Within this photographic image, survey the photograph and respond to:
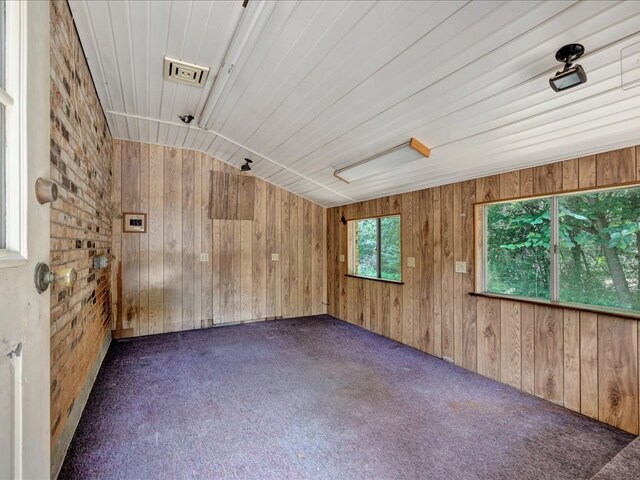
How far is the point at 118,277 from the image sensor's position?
13.2ft

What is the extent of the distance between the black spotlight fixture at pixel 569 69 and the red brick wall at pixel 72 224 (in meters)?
2.51

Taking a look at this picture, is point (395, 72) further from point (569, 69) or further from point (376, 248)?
point (376, 248)

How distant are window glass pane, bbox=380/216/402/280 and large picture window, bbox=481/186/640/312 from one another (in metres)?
1.21

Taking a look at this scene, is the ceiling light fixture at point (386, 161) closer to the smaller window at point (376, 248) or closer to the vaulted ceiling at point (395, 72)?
the vaulted ceiling at point (395, 72)

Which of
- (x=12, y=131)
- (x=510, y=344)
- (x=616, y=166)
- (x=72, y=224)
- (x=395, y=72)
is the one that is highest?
(x=395, y=72)

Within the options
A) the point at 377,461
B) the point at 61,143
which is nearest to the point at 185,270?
the point at 61,143

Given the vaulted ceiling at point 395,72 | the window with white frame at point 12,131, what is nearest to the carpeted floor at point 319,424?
the window with white frame at point 12,131

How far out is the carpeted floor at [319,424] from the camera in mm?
1723

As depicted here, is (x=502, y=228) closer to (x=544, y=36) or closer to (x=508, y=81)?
(x=508, y=81)

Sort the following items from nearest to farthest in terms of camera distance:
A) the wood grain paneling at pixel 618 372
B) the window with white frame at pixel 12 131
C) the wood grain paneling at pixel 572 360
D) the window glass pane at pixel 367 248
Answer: the window with white frame at pixel 12 131 < the wood grain paneling at pixel 618 372 < the wood grain paneling at pixel 572 360 < the window glass pane at pixel 367 248

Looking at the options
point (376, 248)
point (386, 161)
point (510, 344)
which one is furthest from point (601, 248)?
point (376, 248)

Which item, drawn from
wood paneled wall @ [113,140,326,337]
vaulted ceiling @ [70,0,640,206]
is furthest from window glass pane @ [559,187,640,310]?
wood paneled wall @ [113,140,326,337]

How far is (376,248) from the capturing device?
4.57 meters

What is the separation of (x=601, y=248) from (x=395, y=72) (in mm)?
2025
